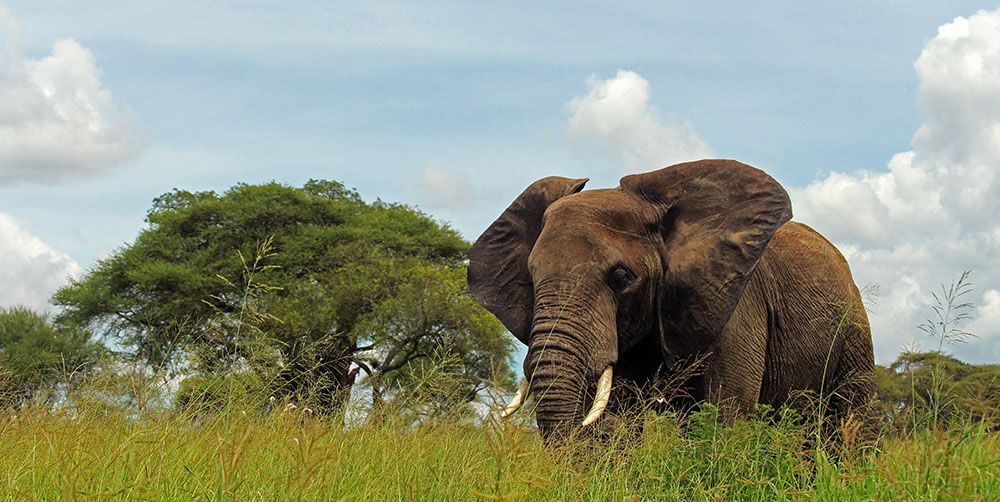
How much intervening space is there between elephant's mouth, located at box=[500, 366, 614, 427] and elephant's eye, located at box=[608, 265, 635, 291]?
1.81 ft

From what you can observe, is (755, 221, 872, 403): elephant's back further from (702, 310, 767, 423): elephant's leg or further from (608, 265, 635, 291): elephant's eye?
(608, 265, 635, 291): elephant's eye

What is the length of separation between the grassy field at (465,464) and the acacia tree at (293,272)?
20.4 meters

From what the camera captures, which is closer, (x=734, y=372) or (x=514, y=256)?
(x=734, y=372)

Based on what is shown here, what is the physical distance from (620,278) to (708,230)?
937 mm

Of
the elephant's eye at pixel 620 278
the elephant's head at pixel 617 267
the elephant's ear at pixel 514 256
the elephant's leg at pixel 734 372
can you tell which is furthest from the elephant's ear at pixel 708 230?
the elephant's ear at pixel 514 256

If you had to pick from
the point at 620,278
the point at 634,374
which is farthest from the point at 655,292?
the point at 634,374

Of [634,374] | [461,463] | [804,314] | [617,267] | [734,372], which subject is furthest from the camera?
[804,314]

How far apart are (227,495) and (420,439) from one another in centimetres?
272

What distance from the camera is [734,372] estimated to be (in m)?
7.15

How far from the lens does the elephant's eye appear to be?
22.1 ft

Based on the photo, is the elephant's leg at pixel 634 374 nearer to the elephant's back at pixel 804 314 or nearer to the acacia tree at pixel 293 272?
the elephant's back at pixel 804 314

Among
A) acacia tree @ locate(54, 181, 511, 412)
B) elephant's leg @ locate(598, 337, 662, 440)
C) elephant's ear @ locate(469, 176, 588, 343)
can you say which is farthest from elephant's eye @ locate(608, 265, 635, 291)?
acacia tree @ locate(54, 181, 511, 412)

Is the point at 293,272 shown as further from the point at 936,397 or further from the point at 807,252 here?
the point at 936,397

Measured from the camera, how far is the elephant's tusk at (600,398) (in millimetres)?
6137
